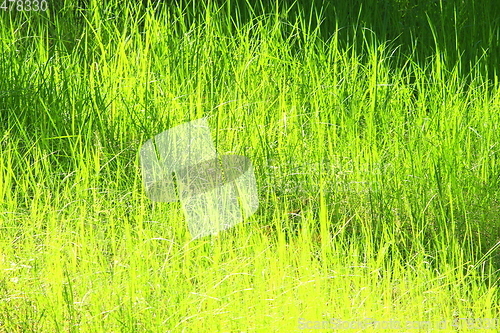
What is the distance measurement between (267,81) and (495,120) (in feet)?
3.60

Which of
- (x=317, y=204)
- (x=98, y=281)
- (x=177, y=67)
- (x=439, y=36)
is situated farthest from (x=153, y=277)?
Result: (x=439, y=36)

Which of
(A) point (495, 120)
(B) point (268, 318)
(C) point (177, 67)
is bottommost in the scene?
(B) point (268, 318)

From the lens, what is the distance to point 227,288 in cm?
234

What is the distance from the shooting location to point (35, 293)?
230cm

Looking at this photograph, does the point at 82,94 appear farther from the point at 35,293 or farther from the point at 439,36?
the point at 439,36

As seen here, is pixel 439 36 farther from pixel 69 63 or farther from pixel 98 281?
pixel 98 281

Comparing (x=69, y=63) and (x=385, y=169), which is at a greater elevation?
(x=69, y=63)

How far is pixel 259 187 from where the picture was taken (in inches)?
119

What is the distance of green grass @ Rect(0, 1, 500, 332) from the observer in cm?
229

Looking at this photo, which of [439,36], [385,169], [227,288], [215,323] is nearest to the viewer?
[215,323]

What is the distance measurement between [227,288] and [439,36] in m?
2.57

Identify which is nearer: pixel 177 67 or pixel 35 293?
pixel 35 293

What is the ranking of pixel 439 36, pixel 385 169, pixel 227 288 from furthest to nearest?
pixel 439 36, pixel 385 169, pixel 227 288

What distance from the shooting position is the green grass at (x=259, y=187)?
7.52 ft
